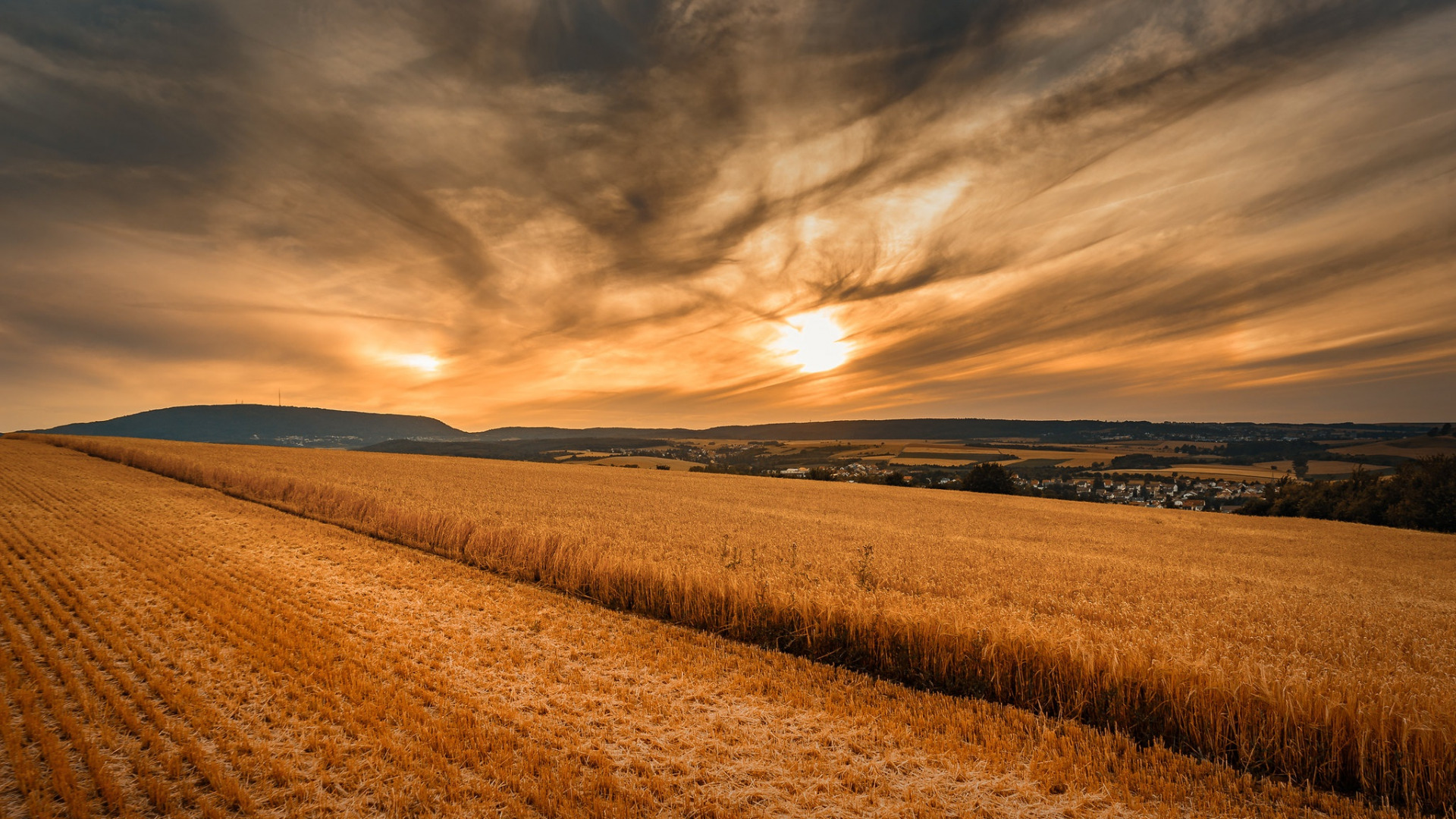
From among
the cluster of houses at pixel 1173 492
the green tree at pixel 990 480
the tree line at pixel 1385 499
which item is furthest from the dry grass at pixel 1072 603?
the green tree at pixel 990 480

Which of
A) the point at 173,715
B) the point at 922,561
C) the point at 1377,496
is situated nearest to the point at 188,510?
the point at 173,715

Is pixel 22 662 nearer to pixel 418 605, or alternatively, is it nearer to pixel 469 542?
pixel 418 605

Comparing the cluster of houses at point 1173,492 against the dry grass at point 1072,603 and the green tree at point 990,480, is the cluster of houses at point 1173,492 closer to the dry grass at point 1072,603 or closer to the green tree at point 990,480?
the green tree at point 990,480

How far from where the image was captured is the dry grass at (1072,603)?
5996mm

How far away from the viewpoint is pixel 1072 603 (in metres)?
12.1

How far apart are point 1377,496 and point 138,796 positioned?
74.7 m

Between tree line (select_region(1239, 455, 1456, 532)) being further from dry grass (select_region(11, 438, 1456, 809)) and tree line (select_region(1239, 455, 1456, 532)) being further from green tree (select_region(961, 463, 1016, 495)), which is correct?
green tree (select_region(961, 463, 1016, 495))

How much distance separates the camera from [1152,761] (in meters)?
5.77

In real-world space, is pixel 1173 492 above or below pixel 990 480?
below

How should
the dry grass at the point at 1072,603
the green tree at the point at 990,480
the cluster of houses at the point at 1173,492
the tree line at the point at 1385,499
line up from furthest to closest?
the green tree at the point at 990,480 → the cluster of houses at the point at 1173,492 → the tree line at the point at 1385,499 → the dry grass at the point at 1072,603

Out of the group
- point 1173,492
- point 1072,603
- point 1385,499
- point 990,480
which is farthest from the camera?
point 990,480

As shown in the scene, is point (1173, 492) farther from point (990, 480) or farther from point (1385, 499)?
point (990, 480)

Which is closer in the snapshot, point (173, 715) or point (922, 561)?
point (173, 715)

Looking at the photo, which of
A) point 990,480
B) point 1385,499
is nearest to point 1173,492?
point 1385,499
